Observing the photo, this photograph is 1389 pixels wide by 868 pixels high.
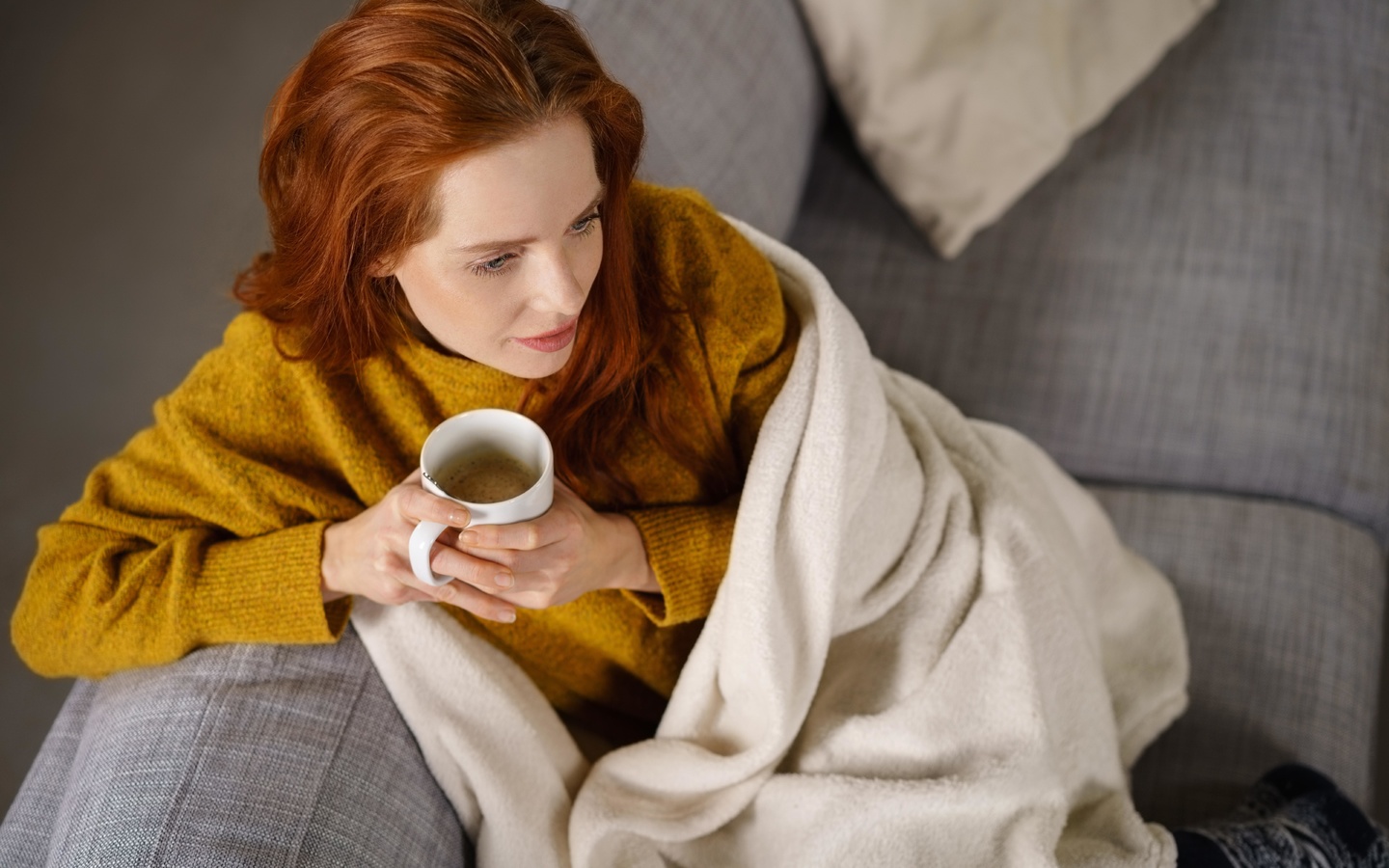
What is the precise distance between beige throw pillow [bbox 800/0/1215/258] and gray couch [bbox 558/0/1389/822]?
2.1 inches

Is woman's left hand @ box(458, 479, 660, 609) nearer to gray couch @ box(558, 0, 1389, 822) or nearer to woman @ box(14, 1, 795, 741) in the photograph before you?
woman @ box(14, 1, 795, 741)

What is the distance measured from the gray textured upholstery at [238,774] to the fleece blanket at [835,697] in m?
0.05

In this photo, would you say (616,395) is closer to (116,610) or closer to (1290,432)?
(116,610)

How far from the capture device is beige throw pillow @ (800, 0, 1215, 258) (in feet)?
5.41

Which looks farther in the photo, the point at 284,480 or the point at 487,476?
the point at 284,480

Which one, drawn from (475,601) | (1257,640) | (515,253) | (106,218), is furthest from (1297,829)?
(106,218)

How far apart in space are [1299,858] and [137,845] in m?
1.10

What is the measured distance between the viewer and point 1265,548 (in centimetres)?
150

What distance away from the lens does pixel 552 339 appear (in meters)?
0.97

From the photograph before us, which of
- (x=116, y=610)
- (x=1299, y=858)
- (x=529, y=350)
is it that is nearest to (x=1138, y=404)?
(x=1299, y=858)

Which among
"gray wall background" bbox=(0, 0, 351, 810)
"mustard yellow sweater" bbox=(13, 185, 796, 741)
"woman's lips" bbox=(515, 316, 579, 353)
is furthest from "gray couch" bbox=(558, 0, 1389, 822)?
"gray wall background" bbox=(0, 0, 351, 810)

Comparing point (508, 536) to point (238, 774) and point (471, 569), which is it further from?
point (238, 774)

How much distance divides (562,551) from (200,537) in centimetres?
36

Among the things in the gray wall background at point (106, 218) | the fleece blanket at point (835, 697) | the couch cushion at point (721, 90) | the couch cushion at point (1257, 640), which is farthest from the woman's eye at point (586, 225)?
the gray wall background at point (106, 218)
